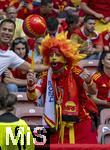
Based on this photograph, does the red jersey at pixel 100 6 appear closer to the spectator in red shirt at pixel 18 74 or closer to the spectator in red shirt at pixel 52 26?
the spectator in red shirt at pixel 52 26

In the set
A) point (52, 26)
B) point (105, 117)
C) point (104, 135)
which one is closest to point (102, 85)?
point (105, 117)

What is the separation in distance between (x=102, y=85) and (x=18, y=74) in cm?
126

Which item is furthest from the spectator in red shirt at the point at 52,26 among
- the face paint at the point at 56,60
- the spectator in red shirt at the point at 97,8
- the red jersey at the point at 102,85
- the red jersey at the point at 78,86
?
the red jersey at the point at 78,86

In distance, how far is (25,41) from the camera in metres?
9.03

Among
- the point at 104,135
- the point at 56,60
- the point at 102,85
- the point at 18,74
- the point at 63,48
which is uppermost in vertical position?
the point at 63,48

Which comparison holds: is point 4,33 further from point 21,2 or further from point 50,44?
point 21,2

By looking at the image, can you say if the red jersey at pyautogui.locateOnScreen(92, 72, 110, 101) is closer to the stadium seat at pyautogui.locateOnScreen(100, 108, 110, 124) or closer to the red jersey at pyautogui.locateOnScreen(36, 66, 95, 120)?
the stadium seat at pyautogui.locateOnScreen(100, 108, 110, 124)

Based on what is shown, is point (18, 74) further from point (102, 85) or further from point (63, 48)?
point (63, 48)

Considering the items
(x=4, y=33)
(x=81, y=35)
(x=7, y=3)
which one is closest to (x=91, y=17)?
(x=81, y=35)

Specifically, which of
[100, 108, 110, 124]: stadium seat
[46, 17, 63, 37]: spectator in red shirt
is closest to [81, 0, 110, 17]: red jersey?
[46, 17, 63, 37]: spectator in red shirt

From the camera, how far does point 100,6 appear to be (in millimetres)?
12023

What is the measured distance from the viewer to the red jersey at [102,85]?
8219 mm

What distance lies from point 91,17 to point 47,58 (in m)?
4.48

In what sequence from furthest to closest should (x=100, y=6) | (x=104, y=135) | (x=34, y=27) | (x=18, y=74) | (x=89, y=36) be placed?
1. (x=100, y=6)
2. (x=89, y=36)
3. (x=18, y=74)
4. (x=34, y=27)
5. (x=104, y=135)
